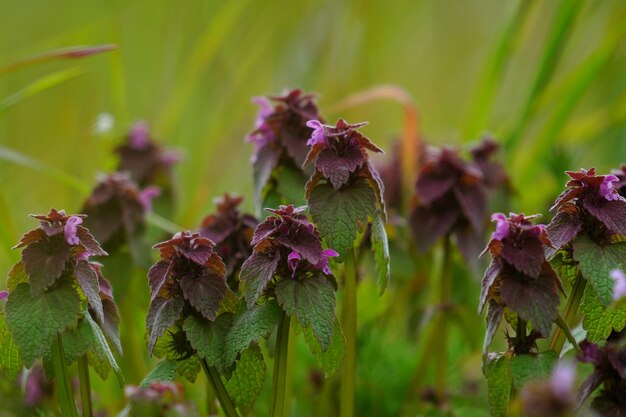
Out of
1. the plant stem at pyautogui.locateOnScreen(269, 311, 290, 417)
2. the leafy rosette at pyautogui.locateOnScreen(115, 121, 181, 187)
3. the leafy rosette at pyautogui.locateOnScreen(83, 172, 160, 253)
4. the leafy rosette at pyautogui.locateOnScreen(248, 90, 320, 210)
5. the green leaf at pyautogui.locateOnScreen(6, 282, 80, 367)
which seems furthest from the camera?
the leafy rosette at pyautogui.locateOnScreen(115, 121, 181, 187)

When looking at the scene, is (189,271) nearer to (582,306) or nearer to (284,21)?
(582,306)

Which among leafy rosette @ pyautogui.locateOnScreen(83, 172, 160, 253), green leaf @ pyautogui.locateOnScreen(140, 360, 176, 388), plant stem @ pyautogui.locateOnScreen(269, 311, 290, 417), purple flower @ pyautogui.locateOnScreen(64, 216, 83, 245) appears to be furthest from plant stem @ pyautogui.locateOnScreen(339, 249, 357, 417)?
leafy rosette @ pyautogui.locateOnScreen(83, 172, 160, 253)

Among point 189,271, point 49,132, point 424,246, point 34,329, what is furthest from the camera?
point 49,132

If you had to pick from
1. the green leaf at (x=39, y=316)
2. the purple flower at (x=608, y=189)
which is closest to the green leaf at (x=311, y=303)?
the green leaf at (x=39, y=316)

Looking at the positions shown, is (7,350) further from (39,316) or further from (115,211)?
(115,211)

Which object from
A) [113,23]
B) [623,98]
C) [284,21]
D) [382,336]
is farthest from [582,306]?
[284,21]

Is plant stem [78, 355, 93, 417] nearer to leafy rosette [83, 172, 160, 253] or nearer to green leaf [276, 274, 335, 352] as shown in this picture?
green leaf [276, 274, 335, 352]
